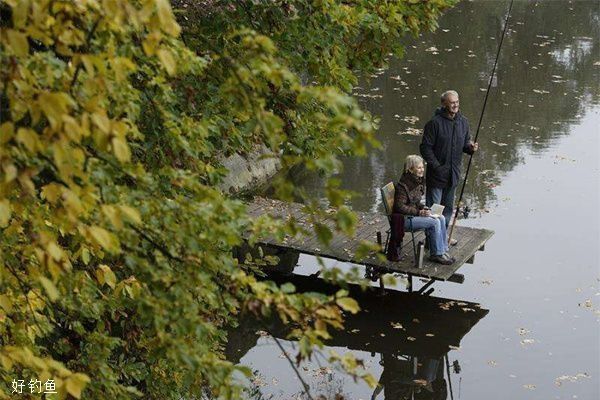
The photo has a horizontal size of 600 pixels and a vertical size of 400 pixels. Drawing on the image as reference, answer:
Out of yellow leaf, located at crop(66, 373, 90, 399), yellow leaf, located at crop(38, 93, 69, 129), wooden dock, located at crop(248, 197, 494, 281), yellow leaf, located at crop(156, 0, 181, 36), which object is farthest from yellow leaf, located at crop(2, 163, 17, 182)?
wooden dock, located at crop(248, 197, 494, 281)

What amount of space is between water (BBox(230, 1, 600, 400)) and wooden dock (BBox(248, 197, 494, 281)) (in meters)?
0.63

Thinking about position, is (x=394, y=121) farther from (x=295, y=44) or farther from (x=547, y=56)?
(x=295, y=44)

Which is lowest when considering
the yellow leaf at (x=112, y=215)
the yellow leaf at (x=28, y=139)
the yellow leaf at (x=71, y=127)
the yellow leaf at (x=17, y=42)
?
the yellow leaf at (x=112, y=215)

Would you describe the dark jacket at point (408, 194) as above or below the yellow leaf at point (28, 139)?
below

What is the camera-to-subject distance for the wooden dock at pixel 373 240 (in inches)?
479

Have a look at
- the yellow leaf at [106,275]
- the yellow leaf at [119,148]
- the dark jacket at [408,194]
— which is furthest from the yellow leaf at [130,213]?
the dark jacket at [408,194]

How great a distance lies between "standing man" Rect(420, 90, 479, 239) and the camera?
40.8 ft

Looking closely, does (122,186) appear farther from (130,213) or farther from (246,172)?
(246,172)

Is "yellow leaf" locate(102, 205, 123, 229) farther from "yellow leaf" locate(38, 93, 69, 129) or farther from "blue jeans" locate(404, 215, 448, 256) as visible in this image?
"blue jeans" locate(404, 215, 448, 256)

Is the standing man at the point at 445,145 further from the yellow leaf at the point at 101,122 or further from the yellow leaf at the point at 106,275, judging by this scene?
the yellow leaf at the point at 101,122

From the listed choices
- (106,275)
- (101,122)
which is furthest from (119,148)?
Result: (106,275)

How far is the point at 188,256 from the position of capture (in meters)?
4.32

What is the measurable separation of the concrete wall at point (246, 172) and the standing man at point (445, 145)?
361 centimetres

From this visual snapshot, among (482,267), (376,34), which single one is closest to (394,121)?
(482,267)
